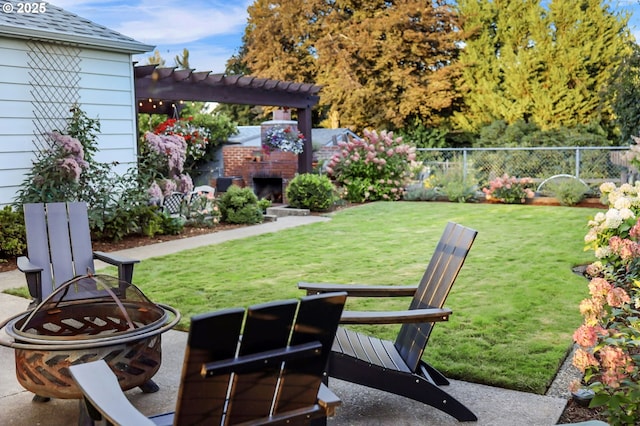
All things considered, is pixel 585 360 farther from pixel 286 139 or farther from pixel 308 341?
pixel 286 139

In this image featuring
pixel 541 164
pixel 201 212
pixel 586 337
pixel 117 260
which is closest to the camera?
pixel 586 337

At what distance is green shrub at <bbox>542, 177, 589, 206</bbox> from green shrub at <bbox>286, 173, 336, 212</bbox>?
15.7 ft

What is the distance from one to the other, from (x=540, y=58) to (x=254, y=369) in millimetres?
20252

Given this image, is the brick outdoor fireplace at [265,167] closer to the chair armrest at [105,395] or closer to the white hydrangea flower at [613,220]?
the white hydrangea flower at [613,220]

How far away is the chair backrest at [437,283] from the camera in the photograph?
2.97 metres

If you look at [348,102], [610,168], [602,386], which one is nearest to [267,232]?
[602,386]

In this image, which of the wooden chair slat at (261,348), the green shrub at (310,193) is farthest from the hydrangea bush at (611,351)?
the green shrub at (310,193)

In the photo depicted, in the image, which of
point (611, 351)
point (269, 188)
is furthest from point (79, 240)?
point (269, 188)

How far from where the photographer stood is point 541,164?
14.2 m

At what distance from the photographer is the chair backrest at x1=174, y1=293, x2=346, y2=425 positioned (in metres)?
1.67

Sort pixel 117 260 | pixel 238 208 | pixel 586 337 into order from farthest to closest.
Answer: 1. pixel 238 208
2. pixel 117 260
3. pixel 586 337

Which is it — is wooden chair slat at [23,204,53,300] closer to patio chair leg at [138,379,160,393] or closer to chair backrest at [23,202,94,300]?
chair backrest at [23,202,94,300]

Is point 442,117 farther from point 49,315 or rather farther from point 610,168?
point 49,315

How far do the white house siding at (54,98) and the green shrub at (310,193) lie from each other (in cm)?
375
